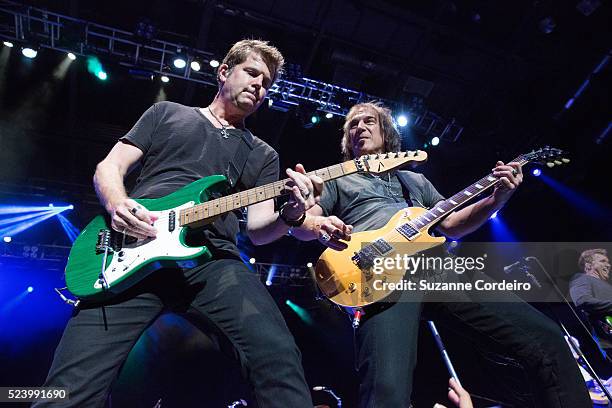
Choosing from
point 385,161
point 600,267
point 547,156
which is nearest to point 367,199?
point 385,161

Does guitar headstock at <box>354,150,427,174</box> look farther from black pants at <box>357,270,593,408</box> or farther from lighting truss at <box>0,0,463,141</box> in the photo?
lighting truss at <box>0,0,463,141</box>

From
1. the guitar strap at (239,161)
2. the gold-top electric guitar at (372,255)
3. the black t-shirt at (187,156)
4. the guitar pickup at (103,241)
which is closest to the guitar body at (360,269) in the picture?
the gold-top electric guitar at (372,255)

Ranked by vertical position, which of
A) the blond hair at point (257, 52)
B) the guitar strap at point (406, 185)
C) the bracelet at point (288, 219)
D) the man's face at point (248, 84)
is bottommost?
the bracelet at point (288, 219)

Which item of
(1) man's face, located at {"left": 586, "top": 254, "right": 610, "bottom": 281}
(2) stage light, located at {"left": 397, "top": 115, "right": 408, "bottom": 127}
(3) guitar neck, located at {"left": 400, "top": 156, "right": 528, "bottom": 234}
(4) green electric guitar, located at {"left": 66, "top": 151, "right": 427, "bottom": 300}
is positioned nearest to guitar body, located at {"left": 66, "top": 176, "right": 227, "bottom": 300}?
(4) green electric guitar, located at {"left": 66, "top": 151, "right": 427, "bottom": 300}

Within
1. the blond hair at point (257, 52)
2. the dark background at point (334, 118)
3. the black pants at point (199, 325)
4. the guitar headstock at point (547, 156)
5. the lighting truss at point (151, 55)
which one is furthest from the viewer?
the dark background at point (334, 118)

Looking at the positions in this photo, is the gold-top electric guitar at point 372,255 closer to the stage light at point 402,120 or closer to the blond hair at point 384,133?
the blond hair at point 384,133

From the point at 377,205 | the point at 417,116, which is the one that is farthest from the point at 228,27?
the point at 377,205

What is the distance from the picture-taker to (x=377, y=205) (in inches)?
124

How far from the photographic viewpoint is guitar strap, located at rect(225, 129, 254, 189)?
2520 millimetres

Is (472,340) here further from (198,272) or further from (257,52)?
(257,52)

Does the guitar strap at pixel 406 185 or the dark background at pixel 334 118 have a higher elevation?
the dark background at pixel 334 118

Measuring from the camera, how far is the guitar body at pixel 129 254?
1837mm

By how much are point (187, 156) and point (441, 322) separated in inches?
82.1

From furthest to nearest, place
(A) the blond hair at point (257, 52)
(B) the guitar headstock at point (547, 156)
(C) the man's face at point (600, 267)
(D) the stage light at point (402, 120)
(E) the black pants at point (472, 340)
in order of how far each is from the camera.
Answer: (D) the stage light at point (402, 120) → (C) the man's face at point (600, 267) → (B) the guitar headstock at point (547, 156) → (A) the blond hair at point (257, 52) → (E) the black pants at point (472, 340)
